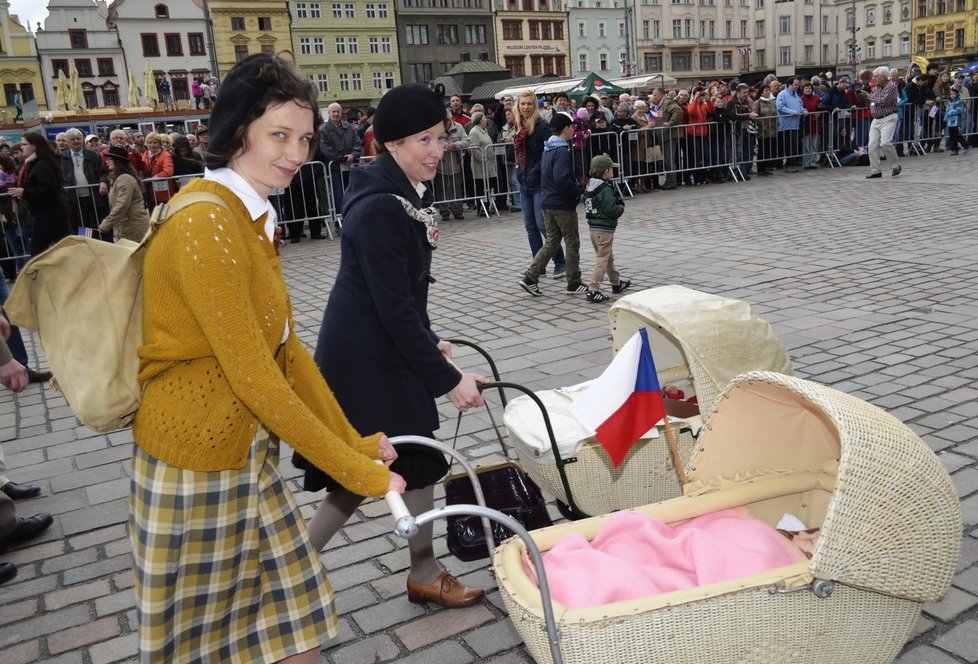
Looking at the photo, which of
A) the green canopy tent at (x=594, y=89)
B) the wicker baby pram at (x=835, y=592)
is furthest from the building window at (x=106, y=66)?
the wicker baby pram at (x=835, y=592)

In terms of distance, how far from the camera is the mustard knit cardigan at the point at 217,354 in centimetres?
201

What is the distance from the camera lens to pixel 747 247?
10.9 m

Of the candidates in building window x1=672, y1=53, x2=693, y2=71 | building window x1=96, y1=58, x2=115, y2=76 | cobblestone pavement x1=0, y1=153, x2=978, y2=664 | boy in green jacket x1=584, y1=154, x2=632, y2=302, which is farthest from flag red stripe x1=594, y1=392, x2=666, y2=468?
building window x1=672, y1=53, x2=693, y2=71

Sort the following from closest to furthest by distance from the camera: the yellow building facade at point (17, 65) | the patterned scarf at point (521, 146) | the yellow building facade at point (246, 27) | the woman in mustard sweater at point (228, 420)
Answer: the woman in mustard sweater at point (228, 420) < the patterned scarf at point (521, 146) < the yellow building facade at point (17, 65) < the yellow building facade at point (246, 27)

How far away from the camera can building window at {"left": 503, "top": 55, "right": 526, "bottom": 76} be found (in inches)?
3145

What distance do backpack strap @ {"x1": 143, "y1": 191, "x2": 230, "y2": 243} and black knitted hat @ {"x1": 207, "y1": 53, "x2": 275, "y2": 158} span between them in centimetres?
16

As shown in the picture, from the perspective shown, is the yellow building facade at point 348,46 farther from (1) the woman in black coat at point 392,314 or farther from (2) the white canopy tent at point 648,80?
(1) the woman in black coat at point 392,314

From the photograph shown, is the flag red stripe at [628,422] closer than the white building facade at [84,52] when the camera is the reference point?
Yes

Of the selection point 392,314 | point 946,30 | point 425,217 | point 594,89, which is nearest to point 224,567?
point 392,314

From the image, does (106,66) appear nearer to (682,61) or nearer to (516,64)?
(516,64)

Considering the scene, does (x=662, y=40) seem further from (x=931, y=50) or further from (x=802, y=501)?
(x=802, y=501)

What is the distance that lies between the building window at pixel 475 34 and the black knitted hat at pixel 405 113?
77.1 meters

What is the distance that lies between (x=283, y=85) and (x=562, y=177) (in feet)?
22.2

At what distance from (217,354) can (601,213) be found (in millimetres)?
6793
